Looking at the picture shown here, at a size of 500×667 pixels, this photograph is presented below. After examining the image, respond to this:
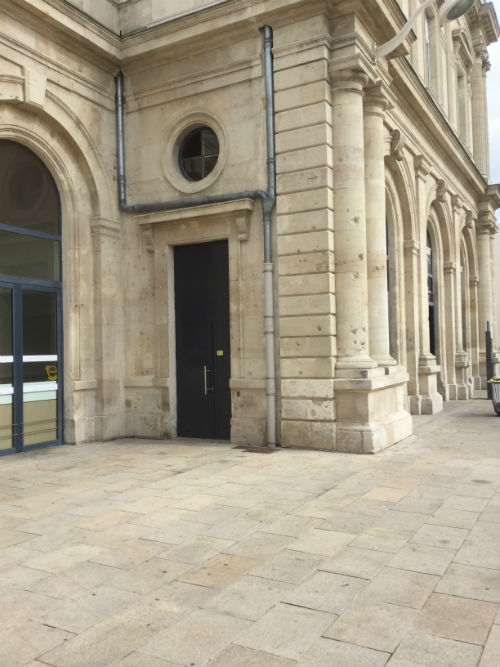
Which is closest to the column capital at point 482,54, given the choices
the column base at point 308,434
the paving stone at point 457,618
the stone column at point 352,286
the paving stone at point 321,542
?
the stone column at point 352,286

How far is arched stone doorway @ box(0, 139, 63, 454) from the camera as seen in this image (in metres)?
9.81

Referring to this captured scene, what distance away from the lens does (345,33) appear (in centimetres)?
986

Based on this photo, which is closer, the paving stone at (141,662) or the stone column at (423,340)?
the paving stone at (141,662)

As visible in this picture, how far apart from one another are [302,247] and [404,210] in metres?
5.97

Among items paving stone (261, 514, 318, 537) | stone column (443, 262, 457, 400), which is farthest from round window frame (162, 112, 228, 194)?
stone column (443, 262, 457, 400)

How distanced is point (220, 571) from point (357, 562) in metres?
1.04

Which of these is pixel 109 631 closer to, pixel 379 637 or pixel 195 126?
pixel 379 637

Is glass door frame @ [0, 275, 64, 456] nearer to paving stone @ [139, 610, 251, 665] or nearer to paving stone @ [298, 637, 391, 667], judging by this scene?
paving stone @ [139, 610, 251, 665]

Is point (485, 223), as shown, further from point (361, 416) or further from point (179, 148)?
point (361, 416)

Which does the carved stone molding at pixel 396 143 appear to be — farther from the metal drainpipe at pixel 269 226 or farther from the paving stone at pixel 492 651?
the paving stone at pixel 492 651

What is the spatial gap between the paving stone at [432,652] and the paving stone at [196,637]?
2.93ft

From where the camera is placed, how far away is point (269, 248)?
10.0 meters

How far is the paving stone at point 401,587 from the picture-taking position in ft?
12.8

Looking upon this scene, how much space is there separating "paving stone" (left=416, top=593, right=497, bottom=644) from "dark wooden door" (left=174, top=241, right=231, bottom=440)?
712 cm
